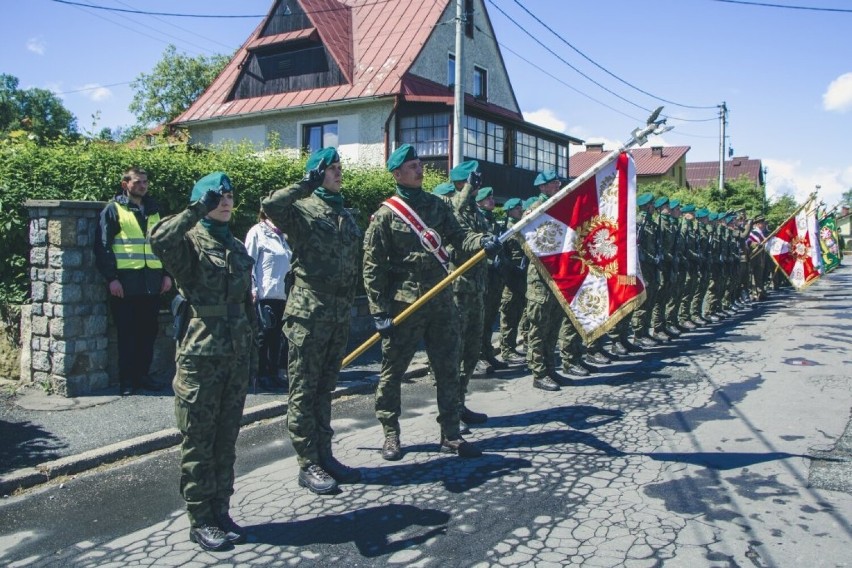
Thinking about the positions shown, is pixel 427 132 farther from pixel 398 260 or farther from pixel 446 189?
pixel 398 260

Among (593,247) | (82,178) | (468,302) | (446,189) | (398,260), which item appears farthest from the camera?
(446,189)

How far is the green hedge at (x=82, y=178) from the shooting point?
6793 mm

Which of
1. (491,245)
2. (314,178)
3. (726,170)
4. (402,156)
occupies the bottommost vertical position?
(491,245)

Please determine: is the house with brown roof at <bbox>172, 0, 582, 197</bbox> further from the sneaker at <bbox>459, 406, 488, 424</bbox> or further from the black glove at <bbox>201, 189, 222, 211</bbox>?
the black glove at <bbox>201, 189, 222, 211</bbox>

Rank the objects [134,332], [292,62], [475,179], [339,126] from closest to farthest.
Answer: [475,179], [134,332], [339,126], [292,62]

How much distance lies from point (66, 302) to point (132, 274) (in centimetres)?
63

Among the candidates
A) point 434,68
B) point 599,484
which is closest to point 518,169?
point 434,68

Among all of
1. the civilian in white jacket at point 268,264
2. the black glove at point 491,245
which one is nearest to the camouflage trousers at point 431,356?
the black glove at point 491,245

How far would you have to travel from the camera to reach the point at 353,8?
2841 centimetres

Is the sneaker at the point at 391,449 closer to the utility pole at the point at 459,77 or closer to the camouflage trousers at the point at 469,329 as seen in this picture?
the camouflage trousers at the point at 469,329

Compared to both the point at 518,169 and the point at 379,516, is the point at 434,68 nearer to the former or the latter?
the point at 518,169

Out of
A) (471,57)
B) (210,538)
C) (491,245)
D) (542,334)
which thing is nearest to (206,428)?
(210,538)

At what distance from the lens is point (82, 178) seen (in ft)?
23.2

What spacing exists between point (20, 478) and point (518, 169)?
23701 mm
